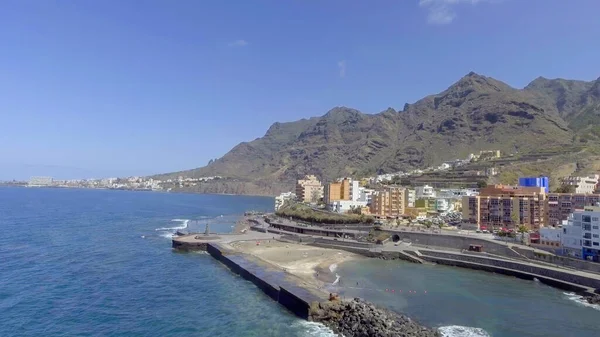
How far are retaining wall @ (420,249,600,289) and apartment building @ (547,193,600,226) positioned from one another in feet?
62.9

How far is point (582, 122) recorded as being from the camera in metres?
176

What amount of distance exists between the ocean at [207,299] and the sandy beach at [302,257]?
2023mm

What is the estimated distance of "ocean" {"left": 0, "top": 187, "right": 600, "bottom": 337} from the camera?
2688 cm

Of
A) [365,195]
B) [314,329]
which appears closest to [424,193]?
[365,195]

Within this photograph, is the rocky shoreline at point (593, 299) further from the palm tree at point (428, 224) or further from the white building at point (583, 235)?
the palm tree at point (428, 224)

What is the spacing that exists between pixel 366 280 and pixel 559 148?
109 m

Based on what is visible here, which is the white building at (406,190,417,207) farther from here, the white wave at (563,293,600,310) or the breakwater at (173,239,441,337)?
the breakwater at (173,239,441,337)

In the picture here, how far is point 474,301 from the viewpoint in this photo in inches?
1315

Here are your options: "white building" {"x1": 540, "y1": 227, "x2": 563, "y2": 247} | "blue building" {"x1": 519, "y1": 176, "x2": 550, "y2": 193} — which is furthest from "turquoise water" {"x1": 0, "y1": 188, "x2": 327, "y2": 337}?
"blue building" {"x1": 519, "y1": 176, "x2": 550, "y2": 193}

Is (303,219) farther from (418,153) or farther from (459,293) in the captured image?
(418,153)

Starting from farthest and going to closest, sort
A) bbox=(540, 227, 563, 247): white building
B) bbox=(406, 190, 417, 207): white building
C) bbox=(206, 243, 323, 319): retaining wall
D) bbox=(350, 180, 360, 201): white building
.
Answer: bbox=(350, 180, 360, 201): white building
bbox=(406, 190, 417, 207): white building
bbox=(540, 227, 563, 247): white building
bbox=(206, 243, 323, 319): retaining wall

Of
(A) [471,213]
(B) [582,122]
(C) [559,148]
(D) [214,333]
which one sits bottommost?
(D) [214,333]

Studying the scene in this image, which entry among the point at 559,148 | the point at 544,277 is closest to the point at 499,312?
the point at 544,277

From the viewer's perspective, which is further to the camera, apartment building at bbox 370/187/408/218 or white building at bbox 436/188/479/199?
white building at bbox 436/188/479/199
